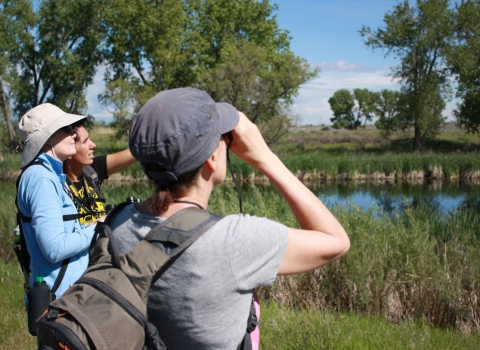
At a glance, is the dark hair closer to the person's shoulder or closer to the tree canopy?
the person's shoulder

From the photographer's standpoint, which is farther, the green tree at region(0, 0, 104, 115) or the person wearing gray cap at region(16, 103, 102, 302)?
the green tree at region(0, 0, 104, 115)

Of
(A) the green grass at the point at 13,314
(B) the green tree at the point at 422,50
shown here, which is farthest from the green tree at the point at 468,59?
(A) the green grass at the point at 13,314

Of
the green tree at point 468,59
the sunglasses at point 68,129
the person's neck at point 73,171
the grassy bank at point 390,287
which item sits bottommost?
the grassy bank at point 390,287

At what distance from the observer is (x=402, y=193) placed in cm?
1609

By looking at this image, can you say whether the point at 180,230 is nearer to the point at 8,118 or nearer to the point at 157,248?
the point at 157,248

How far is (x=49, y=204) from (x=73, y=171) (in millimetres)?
594

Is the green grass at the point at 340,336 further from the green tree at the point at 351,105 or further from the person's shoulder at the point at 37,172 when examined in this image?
the green tree at the point at 351,105

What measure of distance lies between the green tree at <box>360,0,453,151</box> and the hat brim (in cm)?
2808

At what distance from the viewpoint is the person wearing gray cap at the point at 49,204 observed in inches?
87.4

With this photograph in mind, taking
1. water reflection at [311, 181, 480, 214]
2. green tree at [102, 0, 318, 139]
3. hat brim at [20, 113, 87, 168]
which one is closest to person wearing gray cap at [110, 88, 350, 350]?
hat brim at [20, 113, 87, 168]

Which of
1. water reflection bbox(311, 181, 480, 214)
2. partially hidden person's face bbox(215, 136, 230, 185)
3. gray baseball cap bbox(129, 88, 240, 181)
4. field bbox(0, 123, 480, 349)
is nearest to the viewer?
gray baseball cap bbox(129, 88, 240, 181)

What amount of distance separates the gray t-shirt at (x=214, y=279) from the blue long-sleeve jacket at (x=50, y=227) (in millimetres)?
1005

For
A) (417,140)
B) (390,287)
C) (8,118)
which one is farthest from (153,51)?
(390,287)

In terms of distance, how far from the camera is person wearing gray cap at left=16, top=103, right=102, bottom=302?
2.22m
